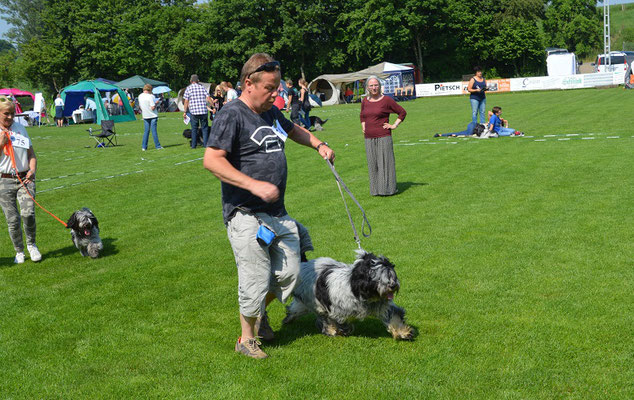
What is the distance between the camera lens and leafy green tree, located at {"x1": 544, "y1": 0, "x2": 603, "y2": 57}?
6994cm

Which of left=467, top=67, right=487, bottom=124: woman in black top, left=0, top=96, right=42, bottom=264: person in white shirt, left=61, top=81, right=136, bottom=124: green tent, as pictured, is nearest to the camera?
left=0, top=96, right=42, bottom=264: person in white shirt

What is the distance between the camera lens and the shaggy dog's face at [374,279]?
4137 millimetres

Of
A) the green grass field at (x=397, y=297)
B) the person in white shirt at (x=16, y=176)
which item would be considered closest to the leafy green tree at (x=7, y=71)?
the green grass field at (x=397, y=297)

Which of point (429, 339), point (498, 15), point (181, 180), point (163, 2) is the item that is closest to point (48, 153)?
point (181, 180)

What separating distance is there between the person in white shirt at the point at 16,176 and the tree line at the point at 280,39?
5127 centimetres

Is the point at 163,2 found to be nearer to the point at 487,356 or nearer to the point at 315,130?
the point at 315,130

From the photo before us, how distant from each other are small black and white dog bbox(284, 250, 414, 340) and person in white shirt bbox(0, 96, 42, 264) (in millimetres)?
4399

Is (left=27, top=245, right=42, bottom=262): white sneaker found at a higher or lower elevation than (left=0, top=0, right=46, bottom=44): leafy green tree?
lower

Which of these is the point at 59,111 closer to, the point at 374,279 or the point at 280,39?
the point at 280,39

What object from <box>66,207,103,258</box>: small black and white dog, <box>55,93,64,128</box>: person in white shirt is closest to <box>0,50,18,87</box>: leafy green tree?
<box>55,93,64,128</box>: person in white shirt

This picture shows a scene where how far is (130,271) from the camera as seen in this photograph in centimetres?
687

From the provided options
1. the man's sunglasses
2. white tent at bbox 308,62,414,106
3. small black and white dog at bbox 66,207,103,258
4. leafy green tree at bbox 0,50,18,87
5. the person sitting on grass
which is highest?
leafy green tree at bbox 0,50,18,87

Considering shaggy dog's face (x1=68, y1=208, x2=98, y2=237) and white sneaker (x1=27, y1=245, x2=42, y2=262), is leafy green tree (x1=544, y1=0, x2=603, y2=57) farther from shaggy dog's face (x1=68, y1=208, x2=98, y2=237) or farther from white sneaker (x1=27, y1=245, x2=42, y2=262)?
white sneaker (x1=27, y1=245, x2=42, y2=262)

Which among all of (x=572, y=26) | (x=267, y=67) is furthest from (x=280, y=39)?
(x=267, y=67)
